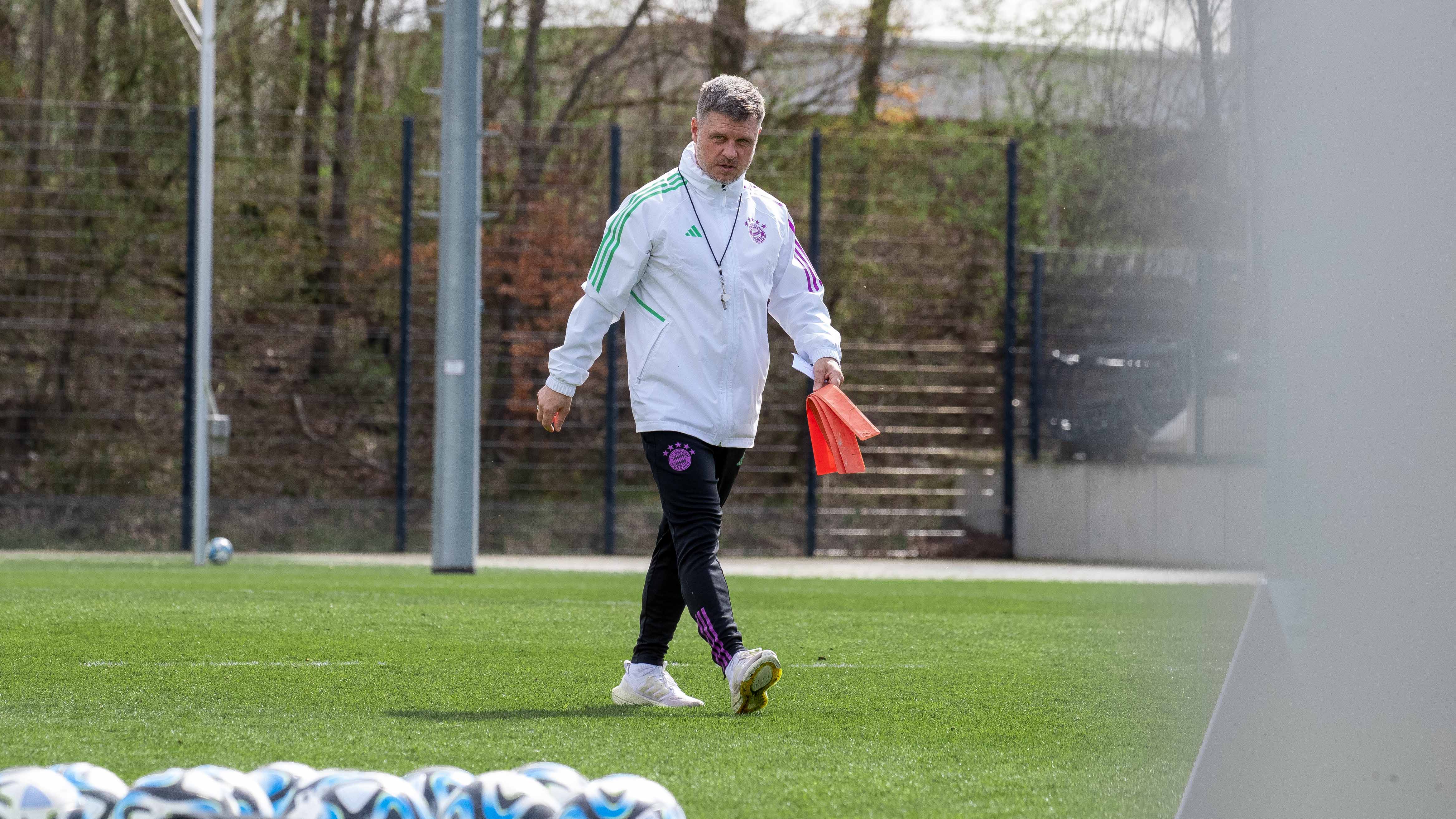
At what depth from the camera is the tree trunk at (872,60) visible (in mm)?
15805

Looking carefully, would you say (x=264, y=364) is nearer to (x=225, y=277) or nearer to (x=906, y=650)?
(x=225, y=277)

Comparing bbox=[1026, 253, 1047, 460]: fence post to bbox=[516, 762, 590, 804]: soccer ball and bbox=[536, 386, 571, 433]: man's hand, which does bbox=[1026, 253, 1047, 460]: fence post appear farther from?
bbox=[516, 762, 590, 804]: soccer ball

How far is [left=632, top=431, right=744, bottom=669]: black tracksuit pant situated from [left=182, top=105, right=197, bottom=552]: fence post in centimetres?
882

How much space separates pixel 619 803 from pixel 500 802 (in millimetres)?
167

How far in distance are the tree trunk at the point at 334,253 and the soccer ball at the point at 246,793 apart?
36.0 ft

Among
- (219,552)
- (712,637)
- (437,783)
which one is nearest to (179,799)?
(437,783)

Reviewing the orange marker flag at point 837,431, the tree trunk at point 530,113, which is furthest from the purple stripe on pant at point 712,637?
the tree trunk at point 530,113

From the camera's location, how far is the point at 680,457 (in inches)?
156

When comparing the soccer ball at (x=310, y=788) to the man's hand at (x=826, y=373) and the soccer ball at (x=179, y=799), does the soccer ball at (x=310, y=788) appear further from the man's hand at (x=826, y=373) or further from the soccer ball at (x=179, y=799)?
the man's hand at (x=826, y=373)

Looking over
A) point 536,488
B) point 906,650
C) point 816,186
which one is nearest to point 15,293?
point 536,488

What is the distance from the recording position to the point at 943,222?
13492mm

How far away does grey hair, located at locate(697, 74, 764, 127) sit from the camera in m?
3.97

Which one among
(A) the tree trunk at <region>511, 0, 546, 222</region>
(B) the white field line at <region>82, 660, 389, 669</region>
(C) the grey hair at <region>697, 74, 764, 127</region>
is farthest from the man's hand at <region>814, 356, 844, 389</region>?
(A) the tree trunk at <region>511, 0, 546, 222</region>

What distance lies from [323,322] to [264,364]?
0.58m
